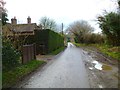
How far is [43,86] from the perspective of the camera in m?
9.32

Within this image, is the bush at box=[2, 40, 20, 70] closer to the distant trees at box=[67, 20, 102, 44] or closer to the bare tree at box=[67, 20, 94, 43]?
the distant trees at box=[67, 20, 102, 44]

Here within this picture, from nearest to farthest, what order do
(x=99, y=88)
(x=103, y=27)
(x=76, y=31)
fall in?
(x=99, y=88) < (x=103, y=27) < (x=76, y=31)

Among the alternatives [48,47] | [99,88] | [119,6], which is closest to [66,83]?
[99,88]

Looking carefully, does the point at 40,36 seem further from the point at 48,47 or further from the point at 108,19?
the point at 108,19

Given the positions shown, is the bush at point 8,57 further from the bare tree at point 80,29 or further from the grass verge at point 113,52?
the bare tree at point 80,29

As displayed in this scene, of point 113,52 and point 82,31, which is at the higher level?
point 82,31

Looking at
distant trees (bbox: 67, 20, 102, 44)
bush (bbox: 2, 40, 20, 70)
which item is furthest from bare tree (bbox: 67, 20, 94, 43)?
bush (bbox: 2, 40, 20, 70)

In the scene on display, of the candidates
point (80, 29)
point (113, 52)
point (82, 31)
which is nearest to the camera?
point (113, 52)

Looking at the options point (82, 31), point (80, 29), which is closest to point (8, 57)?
point (82, 31)

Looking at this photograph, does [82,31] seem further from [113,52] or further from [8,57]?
[8,57]

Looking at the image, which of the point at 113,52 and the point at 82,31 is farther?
the point at 82,31

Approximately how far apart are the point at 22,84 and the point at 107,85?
3.52 metres

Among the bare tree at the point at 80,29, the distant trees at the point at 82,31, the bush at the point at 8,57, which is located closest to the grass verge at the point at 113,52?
the bush at the point at 8,57

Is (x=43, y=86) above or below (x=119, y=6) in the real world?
below
